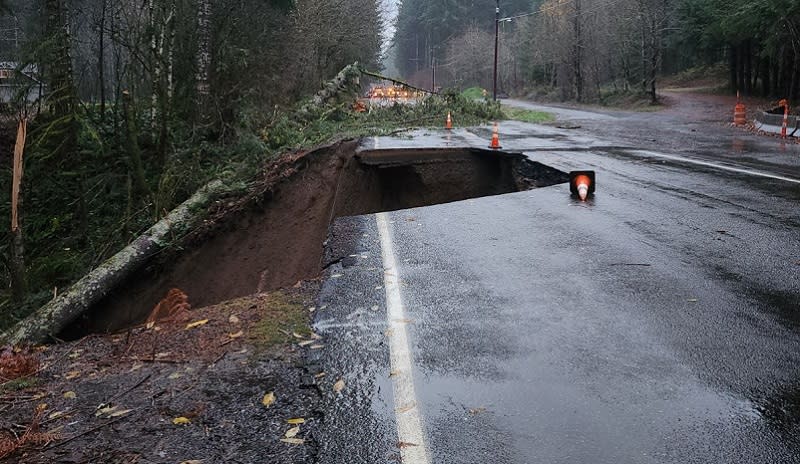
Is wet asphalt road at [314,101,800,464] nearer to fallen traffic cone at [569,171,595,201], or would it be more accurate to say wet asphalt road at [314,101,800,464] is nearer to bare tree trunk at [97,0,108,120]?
fallen traffic cone at [569,171,595,201]

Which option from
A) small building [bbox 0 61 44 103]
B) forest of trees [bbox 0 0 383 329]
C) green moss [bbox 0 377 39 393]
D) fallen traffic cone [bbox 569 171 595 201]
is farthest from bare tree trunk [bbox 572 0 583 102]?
green moss [bbox 0 377 39 393]

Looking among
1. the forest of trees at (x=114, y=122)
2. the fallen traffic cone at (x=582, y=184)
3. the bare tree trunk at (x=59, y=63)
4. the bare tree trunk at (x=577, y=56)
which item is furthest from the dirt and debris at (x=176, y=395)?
the bare tree trunk at (x=577, y=56)

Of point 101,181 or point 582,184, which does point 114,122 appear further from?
point 582,184

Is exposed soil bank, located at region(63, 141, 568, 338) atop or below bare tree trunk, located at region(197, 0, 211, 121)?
below

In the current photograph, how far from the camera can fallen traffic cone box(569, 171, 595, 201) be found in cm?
948

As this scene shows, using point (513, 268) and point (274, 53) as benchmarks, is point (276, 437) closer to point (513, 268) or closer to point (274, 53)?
point (513, 268)

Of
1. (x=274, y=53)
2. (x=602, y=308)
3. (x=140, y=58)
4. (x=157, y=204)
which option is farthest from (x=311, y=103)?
(x=602, y=308)

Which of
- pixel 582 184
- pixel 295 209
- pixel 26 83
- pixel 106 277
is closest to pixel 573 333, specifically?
pixel 582 184

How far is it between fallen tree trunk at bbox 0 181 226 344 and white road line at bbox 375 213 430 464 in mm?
3760

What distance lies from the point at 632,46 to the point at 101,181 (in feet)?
151

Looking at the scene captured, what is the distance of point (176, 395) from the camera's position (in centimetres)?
393

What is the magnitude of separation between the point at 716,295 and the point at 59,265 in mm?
10396

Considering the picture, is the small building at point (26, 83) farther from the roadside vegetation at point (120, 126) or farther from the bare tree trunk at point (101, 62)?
the bare tree trunk at point (101, 62)

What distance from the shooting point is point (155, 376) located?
427 centimetres
